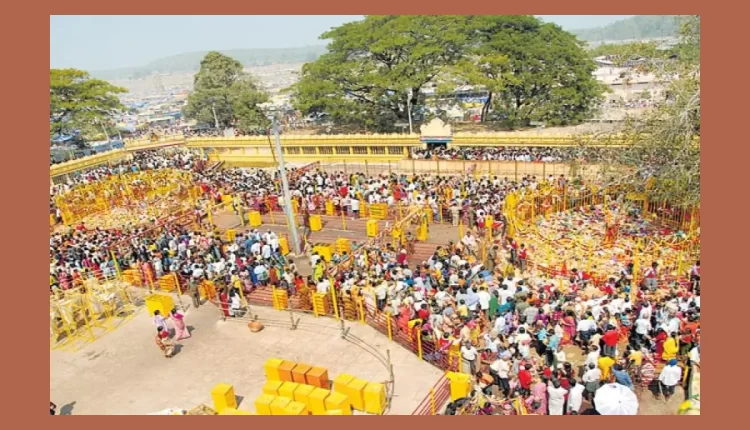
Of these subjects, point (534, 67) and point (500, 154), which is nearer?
point (500, 154)

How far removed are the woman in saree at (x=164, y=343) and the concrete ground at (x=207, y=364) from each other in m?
0.22

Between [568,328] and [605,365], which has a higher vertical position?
[568,328]

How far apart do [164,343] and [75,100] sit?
4090 centimetres

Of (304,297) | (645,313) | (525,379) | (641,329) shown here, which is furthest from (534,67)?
(525,379)

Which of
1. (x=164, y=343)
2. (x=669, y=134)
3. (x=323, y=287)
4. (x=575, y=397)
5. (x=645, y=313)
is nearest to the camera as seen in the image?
(x=575, y=397)

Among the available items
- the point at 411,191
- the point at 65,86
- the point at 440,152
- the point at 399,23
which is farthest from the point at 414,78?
the point at 65,86

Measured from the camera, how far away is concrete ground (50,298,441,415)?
12859mm

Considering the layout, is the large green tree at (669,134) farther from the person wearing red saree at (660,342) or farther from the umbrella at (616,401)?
the umbrella at (616,401)

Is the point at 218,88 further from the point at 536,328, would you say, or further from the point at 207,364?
the point at 536,328

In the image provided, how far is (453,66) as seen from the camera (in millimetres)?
43125

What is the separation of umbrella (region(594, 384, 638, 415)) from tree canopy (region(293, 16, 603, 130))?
33747 millimetres

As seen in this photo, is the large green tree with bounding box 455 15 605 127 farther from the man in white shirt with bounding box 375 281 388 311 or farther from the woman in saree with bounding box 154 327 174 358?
the woman in saree with bounding box 154 327 174 358

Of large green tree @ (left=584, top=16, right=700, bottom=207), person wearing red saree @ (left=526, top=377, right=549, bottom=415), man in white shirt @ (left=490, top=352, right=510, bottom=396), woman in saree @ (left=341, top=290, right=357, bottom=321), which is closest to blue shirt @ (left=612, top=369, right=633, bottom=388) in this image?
person wearing red saree @ (left=526, top=377, right=549, bottom=415)

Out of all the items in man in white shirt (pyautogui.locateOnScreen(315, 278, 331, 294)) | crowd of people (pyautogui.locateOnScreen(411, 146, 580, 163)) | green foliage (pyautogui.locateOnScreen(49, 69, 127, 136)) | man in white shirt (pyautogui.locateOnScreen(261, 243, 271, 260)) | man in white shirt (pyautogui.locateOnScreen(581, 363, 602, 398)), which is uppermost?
green foliage (pyautogui.locateOnScreen(49, 69, 127, 136))
